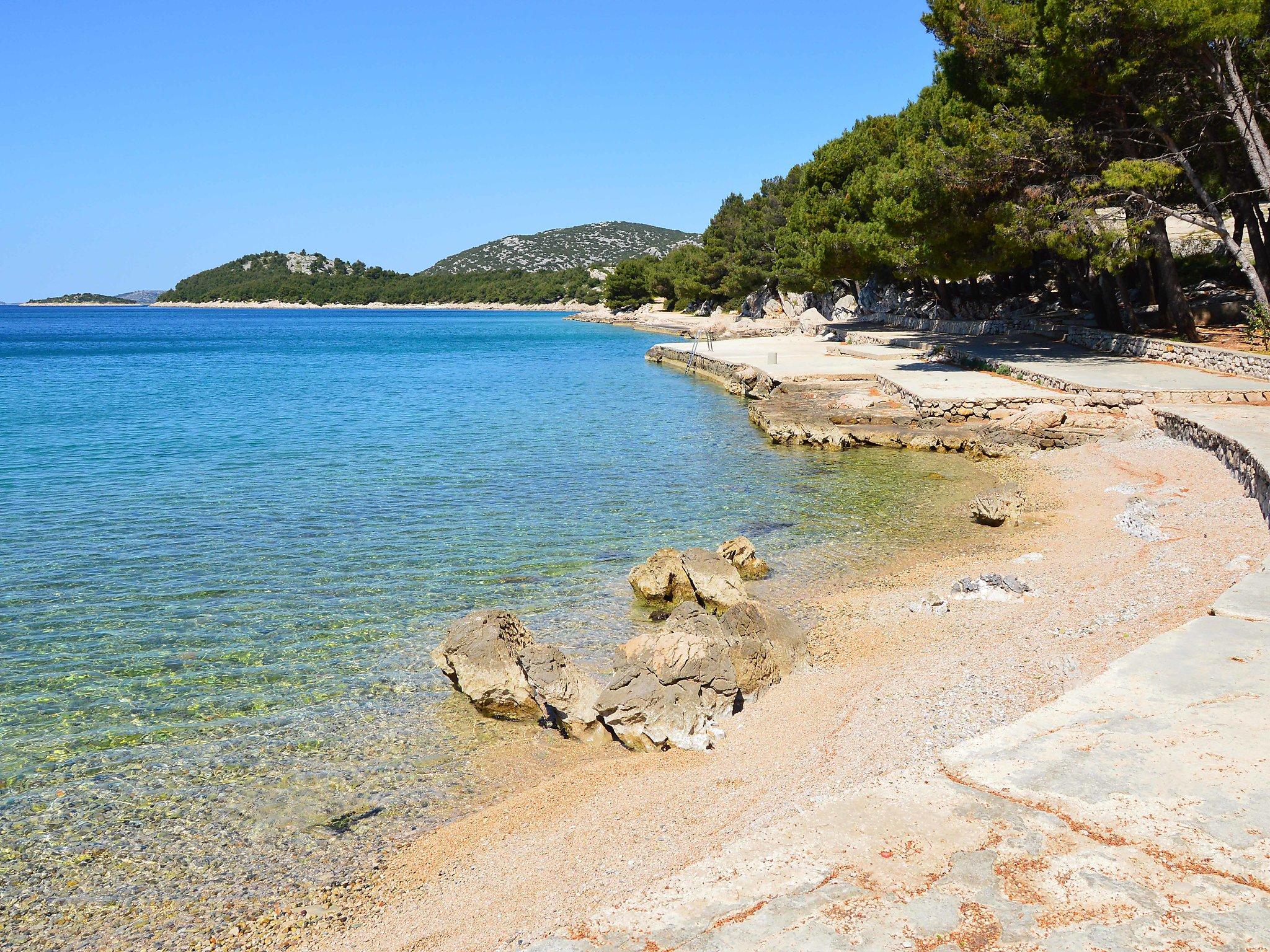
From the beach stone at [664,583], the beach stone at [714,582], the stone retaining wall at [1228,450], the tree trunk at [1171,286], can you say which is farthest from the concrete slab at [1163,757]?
the tree trunk at [1171,286]

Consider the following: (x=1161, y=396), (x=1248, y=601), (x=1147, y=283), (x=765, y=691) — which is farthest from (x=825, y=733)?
(x=1147, y=283)

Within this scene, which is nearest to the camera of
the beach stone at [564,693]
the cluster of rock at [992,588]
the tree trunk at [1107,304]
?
the beach stone at [564,693]

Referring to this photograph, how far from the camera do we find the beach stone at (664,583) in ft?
35.5

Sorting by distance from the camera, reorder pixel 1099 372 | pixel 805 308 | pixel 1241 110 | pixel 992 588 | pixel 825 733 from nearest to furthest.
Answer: pixel 825 733 → pixel 992 588 → pixel 1241 110 → pixel 1099 372 → pixel 805 308

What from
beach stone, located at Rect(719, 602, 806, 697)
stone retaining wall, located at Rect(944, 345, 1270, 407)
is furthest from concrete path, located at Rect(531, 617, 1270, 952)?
stone retaining wall, located at Rect(944, 345, 1270, 407)

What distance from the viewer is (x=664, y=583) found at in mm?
10844

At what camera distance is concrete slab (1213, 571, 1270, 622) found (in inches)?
Answer: 282

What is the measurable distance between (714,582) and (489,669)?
3337 millimetres

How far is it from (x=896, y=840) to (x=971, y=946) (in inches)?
33.6

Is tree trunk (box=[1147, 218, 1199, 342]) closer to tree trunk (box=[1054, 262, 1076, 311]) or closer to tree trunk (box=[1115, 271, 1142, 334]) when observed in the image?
tree trunk (box=[1115, 271, 1142, 334])

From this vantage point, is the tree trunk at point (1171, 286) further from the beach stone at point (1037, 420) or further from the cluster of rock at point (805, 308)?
the cluster of rock at point (805, 308)

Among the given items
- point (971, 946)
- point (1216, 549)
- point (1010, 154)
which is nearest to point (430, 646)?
point (971, 946)

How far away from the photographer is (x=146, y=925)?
5.39m

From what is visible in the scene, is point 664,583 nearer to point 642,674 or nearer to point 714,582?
point 714,582
